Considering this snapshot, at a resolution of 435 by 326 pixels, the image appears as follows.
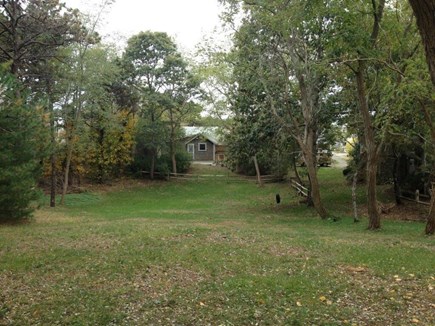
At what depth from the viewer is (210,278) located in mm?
6750

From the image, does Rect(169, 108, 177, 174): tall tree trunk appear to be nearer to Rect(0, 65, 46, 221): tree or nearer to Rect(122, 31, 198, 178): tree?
Rect(122, 31, 198, 178): tree

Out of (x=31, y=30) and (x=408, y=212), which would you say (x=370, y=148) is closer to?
(x=408, y=212)

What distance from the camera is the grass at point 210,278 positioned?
17.1 ft

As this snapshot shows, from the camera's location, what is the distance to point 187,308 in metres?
5.43

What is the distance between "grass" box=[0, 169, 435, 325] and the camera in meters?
5.22

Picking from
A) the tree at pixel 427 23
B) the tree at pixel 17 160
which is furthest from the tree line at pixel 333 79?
the tree at pixel 17 160

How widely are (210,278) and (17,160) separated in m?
10.4

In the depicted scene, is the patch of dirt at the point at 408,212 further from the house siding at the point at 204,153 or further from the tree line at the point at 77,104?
the house siding at the point at 204,153

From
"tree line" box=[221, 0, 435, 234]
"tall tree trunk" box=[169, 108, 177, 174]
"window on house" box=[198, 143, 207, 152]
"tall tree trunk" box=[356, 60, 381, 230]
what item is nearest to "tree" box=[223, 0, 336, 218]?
"tree line" box=[221, 0, 435, 234]

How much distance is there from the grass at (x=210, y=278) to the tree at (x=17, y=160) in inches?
82.6

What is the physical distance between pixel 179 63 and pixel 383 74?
22.8 meters

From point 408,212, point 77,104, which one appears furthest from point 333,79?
point 77,104

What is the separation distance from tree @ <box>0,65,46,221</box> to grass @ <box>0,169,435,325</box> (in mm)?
2097

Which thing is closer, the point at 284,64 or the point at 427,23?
the point at 427,23
